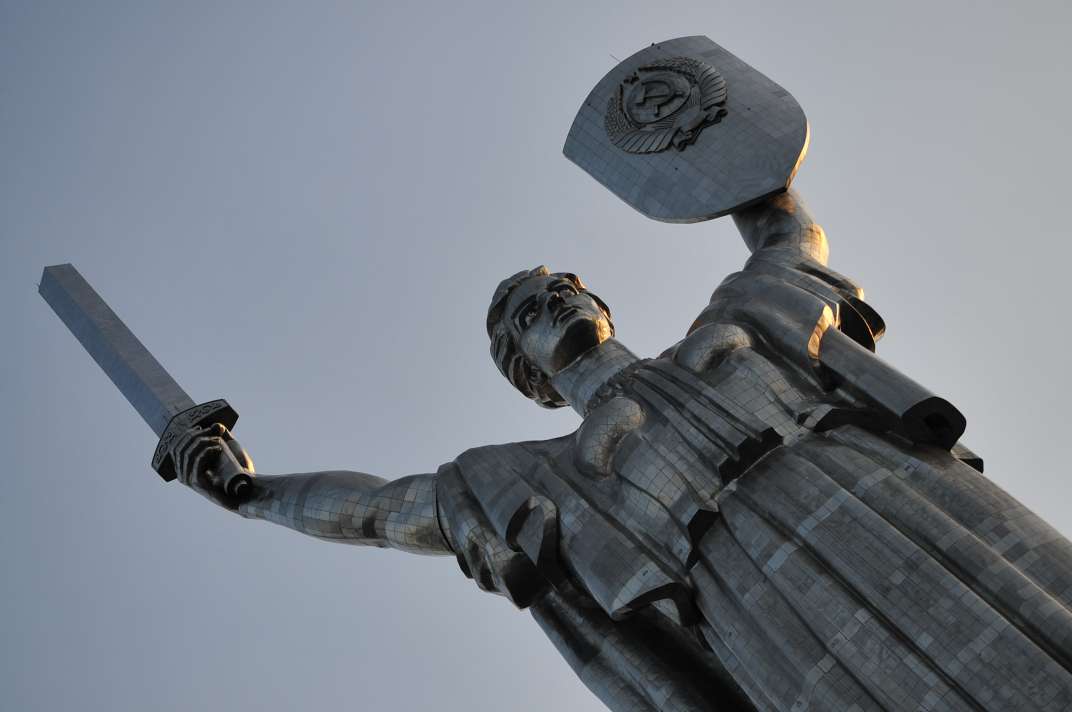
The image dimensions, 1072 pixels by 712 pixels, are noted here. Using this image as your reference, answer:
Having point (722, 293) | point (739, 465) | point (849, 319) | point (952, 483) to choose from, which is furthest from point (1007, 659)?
point (722, 293)

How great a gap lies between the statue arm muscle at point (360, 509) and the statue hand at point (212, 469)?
1.08 ft

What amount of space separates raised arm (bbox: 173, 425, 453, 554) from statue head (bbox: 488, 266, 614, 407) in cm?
209

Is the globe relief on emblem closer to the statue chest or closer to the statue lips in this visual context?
the statue lips

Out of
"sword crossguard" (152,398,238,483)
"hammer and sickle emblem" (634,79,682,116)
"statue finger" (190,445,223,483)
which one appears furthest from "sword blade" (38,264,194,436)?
"hammer and sickle emblem" (634,79,682,116)

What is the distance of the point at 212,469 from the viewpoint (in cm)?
1584

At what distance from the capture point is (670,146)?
15.7 m

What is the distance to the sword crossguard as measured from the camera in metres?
16.0

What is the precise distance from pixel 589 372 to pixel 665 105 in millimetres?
3451

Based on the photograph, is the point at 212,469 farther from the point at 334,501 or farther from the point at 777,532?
the point at 777,532

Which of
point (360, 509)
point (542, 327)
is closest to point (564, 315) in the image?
point (542, 327)

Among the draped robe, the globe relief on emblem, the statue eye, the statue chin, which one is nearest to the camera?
the draped robe

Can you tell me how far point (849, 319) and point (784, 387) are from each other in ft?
4.28

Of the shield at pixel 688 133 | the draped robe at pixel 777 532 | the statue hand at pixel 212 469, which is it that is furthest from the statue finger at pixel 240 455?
the shield at pixel 688 133

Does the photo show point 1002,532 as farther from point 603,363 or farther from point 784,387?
point 603,363
